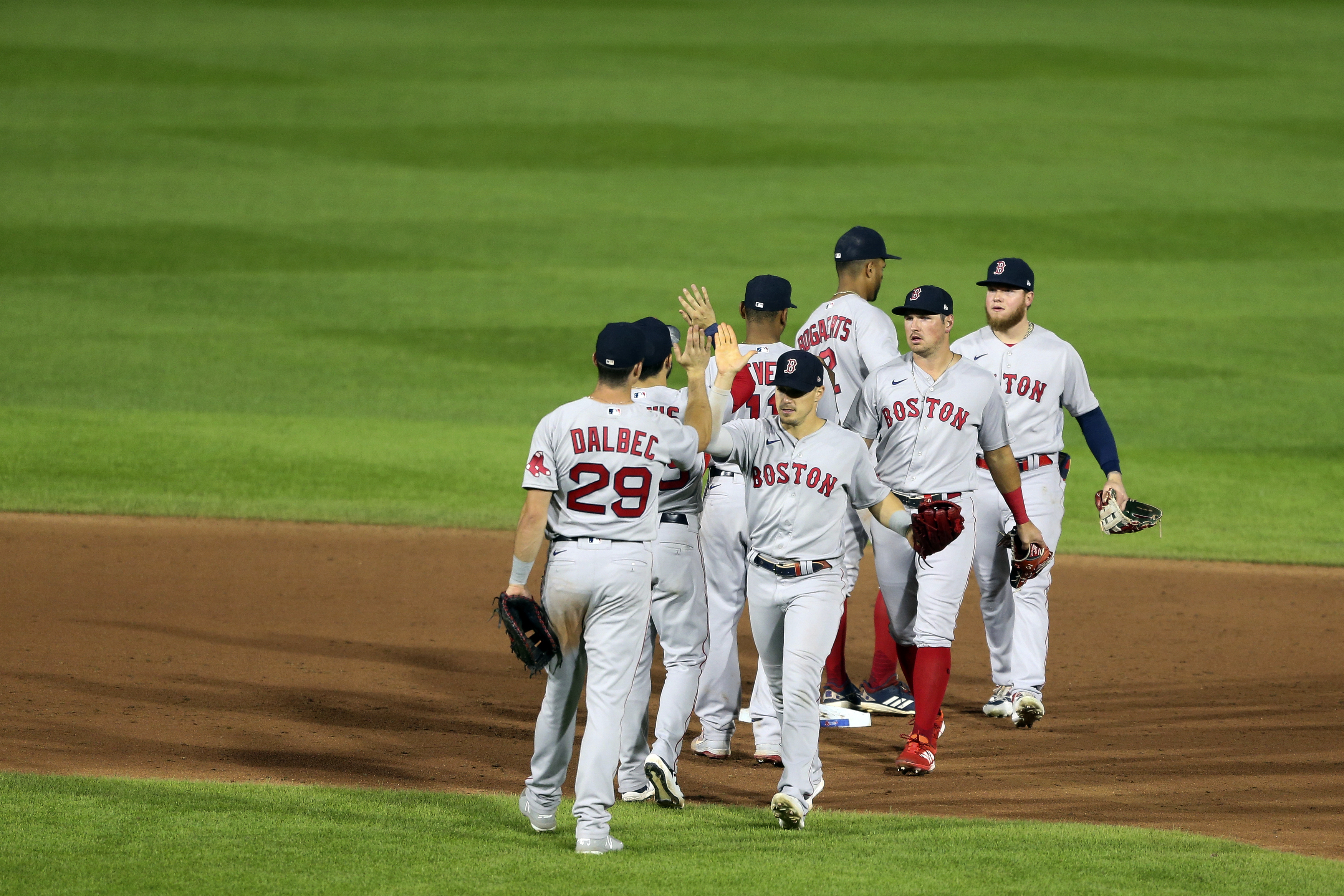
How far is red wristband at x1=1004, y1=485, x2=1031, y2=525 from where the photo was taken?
7.68 m

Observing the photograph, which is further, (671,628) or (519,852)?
(671,628)

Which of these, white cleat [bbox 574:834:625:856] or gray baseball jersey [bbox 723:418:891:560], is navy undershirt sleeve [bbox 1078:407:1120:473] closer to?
gray baseball jersey [bbox 723:418:891:560]

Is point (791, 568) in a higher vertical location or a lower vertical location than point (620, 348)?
lower

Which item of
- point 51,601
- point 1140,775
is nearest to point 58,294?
point 51,601

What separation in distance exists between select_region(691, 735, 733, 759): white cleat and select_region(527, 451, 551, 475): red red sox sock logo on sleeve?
2.30 metres

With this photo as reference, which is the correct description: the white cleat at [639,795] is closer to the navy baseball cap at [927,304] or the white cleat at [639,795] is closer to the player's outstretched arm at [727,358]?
the player's outstretched arm at [727,358]

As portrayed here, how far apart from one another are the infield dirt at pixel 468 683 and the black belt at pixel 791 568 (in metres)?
1.07

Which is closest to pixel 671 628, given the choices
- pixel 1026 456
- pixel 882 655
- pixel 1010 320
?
pixel 882 655

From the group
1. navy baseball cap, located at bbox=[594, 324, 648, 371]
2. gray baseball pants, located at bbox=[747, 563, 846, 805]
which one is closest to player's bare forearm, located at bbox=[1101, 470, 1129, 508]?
gray baseball pants, located at bbox=[747, 563, 846, 805]

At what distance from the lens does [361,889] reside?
516cm

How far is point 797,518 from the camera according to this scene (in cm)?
642

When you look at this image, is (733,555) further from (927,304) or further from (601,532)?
(601,532)

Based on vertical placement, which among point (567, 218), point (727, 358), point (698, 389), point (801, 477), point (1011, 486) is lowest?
point (1011, 486)

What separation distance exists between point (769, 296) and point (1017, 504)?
1578 millimetres
